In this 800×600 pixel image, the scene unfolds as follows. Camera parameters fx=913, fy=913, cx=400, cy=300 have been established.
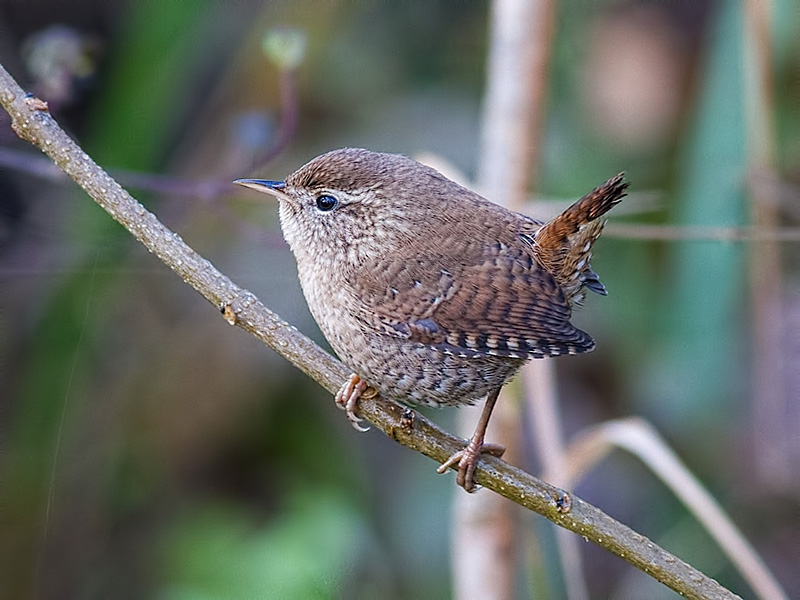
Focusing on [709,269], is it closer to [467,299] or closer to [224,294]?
[467,299]

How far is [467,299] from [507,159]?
2.58ft

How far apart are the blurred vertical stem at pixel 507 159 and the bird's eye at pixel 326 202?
0.71 metres

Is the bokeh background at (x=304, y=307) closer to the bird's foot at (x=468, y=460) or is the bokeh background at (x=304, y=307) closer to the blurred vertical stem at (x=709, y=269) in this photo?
the blurred vertical stem at (x=709, y=269)

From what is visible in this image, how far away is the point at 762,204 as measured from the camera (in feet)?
9.68

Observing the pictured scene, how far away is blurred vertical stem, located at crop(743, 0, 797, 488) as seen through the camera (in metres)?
2.87

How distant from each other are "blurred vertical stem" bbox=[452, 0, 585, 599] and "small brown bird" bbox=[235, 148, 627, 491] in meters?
0.60

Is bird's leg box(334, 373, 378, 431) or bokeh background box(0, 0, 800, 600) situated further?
bokeh background box(0, 0, 800, 600)

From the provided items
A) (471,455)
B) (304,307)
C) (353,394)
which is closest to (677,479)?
(471,455)

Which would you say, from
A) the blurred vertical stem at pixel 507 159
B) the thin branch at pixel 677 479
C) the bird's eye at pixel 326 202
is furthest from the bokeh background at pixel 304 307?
the bird's eye at pixel 326 202

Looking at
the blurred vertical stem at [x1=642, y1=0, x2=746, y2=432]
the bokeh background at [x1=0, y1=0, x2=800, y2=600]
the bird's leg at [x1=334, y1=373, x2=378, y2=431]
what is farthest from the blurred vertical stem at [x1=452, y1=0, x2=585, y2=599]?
the blurred vertical stem at [x1=642, y1=0, x2=746, y2=432]

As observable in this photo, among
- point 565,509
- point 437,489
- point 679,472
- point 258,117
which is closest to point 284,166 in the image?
point 258,117

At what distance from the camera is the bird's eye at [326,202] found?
208 cm

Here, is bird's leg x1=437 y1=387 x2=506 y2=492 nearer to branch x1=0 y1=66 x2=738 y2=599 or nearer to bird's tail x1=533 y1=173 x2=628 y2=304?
branch x1=0 y1=66 x2=738 y2=599

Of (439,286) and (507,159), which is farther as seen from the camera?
(507,159)
